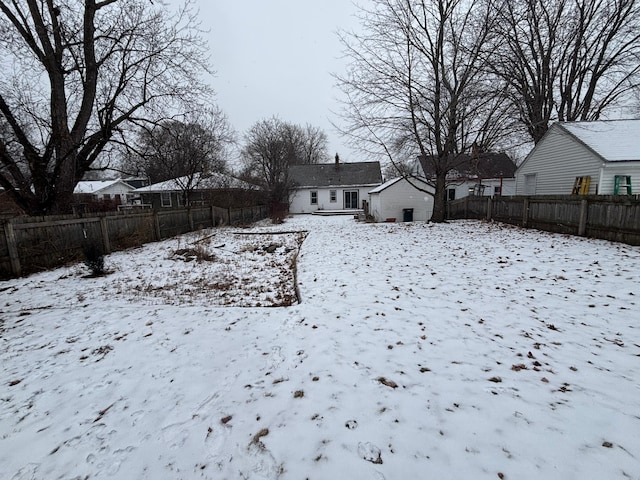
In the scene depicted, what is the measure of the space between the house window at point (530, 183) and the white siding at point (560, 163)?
254 mm

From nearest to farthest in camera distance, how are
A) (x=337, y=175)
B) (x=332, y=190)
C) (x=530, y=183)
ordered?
1. (x=530, y=183)
2. (x=332, y=190)
3. (x=337, y=175)

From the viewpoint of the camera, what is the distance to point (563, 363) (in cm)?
291

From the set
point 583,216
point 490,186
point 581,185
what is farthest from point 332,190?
point 583,216

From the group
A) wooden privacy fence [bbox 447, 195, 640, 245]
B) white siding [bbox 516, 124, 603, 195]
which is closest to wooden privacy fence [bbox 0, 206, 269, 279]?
wooden privacy fence [bbox 447, 195, 640, 245]

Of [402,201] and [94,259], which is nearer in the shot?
[94,259]

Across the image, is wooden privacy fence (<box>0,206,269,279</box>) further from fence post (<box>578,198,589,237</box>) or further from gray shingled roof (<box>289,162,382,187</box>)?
gray shingled roof (<box>289,162,382,187</box>)

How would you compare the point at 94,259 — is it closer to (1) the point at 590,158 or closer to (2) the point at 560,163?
A: (1) the point at 590,158

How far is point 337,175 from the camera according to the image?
30.1 meters

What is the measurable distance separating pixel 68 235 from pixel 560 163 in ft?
70.3

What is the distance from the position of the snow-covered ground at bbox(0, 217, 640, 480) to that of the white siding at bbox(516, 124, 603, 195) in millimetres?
10377

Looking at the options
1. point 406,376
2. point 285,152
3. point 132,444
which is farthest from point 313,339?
point 285,152

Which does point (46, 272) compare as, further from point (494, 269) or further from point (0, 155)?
point (494, 269)

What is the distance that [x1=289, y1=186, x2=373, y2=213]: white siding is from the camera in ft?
95.7

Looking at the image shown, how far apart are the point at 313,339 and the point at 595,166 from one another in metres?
16.2
